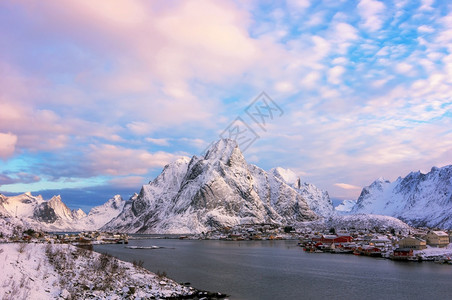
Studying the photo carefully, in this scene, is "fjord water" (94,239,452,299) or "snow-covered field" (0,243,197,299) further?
"fjord water" (94,239,452,299)

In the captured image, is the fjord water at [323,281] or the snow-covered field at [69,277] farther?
the fjord water at [323,281]

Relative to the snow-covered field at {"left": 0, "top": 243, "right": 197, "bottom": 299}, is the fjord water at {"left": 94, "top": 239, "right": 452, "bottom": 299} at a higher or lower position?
lower

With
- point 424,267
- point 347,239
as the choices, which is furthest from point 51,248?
point 347,239

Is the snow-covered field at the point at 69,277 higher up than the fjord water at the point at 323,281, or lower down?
higher up

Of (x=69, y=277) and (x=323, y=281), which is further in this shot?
(x=323, y=281)

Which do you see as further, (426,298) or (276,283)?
(276,283)

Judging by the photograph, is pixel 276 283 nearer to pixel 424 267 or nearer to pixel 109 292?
pixel 109 292

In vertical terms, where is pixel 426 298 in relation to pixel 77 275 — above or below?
below

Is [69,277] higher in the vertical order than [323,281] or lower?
higher
